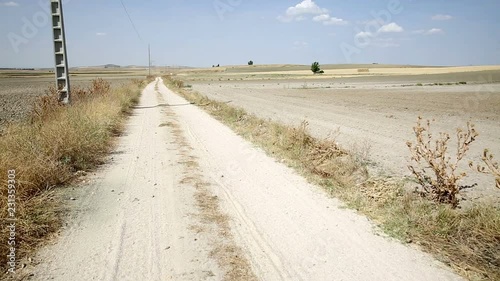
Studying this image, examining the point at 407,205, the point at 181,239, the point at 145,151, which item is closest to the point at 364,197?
the point at 407,205

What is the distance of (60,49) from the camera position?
13.2 meters

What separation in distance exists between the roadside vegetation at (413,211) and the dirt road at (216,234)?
0.26 m

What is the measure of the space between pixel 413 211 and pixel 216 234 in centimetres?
292

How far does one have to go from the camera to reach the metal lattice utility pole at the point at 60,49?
12.9 meters

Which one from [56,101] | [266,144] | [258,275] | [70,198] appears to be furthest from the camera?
[56,101]

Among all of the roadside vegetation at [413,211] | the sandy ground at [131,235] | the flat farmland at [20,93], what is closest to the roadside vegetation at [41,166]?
the sandy ground at [131,235]

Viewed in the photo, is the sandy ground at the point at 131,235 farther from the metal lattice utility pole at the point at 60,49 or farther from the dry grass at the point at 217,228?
the metal lattice utility pole at the point at 60,49

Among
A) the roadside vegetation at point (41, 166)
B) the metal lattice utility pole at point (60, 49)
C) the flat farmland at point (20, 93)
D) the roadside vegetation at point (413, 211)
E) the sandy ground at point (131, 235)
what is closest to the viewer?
the sandy ground at point (131, 235)

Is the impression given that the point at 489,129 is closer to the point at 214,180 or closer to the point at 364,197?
the point at 364,197

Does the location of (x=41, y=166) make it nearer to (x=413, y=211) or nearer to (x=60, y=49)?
(x=413, y=211)

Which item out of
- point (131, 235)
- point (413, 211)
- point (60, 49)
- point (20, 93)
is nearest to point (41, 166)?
point (131, 235)

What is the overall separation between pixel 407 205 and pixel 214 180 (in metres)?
3.55

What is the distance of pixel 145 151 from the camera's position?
8531 mm

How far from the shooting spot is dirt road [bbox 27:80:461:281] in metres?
3.29
